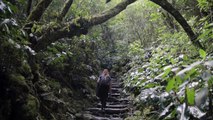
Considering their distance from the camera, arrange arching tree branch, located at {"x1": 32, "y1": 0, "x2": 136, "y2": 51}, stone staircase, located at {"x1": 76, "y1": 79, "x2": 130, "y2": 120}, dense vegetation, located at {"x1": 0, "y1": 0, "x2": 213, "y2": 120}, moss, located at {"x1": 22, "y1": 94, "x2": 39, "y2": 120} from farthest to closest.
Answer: stone staircase, located at {"x1": 76, "y1": 79, "x2": 130, "y2": 120} → arching tree branch, located at {"x1": 32, "y1": 0, "x2": 136, "y2": 51} → moss, located at {"x1": 22, "y1": 94, "x2": 39, "y2": 120} → dense vegetation, located at {"x1": 0, "y1": 0, "x2": 213, "y2": 120}

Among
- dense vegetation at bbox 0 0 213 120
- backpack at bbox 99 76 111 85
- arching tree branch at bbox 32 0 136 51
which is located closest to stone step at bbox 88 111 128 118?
dense vegetation at bbox 0 0 213 120

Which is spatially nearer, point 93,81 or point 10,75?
point 10,75

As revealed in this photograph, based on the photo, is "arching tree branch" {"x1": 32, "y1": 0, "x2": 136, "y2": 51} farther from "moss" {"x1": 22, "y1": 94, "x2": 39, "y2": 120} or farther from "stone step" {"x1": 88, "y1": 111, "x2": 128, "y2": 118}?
"stone step" {"x1": 88, "y1": 111, "x2": 128, "y2": 118}

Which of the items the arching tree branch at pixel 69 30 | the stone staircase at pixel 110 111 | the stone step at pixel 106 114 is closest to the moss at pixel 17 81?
the arching tree branch at pixel 69 30

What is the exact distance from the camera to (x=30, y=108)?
4.93 meters

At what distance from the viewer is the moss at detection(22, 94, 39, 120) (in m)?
4.84

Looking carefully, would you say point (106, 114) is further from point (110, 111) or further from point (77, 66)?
point (77, 66)

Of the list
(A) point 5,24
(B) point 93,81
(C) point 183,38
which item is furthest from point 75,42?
(A) point 5,24

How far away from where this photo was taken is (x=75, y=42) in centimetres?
1219

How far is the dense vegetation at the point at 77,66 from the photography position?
6.95 feet

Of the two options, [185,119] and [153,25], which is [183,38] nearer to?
[185,119]

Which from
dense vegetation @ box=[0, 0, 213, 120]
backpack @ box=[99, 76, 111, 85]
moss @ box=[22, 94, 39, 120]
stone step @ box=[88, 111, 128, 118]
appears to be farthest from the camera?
stone step @ box=[88, 111, 128, 118]

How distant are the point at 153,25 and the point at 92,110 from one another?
11.2 m

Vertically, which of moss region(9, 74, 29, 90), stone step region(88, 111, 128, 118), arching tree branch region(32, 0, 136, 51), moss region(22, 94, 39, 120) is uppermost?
arching tree branch region(32, 0, 136, 51)
